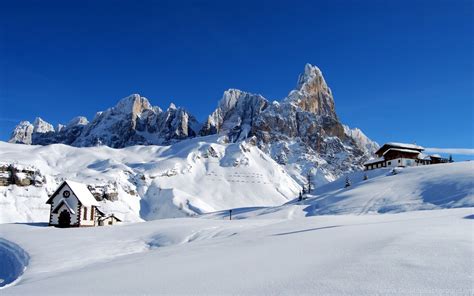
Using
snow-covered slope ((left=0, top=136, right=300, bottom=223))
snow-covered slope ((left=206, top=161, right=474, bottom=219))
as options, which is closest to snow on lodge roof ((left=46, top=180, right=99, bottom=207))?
snow-covered slope ((left=0, top=136, right=300, bottom=223))

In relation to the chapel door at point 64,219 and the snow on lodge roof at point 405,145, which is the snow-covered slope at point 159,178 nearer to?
the chapel door at point 64,219

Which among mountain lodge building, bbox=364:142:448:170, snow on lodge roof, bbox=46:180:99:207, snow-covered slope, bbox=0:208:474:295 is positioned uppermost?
mountain lodge building, bbox=364:142:448:170

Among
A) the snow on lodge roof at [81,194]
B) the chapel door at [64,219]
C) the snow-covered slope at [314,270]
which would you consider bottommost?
the chapel door at [64,219]

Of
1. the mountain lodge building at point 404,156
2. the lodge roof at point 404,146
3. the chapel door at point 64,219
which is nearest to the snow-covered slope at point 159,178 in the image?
the chapel door at point 64,219

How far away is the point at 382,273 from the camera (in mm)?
7148

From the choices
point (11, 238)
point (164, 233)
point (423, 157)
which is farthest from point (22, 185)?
point (423, 157)

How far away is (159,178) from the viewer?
383 ft

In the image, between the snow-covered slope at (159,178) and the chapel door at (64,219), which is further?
the snow-covered slope at (159,178)

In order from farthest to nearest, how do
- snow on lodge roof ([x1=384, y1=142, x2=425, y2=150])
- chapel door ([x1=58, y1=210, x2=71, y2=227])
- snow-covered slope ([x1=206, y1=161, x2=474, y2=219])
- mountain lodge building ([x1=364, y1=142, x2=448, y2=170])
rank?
snow on lodge roof ([x1=384, y1=142, x2=425, y2=150]) → mountain lodge building ([x1=364, y1=142, x2=448, y2=170]) → chapel door ([x1=58, y1=210, x2=71, y2=227]) → snow-covered slope ([x1=206, y1=161, x2=474, y2=219])

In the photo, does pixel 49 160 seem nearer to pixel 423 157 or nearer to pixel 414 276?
pixel 423 157

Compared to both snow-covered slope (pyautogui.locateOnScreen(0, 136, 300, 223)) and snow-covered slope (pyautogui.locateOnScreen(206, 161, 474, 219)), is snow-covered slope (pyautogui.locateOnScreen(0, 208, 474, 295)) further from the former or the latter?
snow-covered slope (pyautogui.locateOnScreen(0, 136, 300, 223))

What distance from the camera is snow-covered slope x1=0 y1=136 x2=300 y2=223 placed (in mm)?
76312

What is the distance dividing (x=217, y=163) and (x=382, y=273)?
134 meters

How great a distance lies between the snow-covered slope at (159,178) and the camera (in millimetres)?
76312
